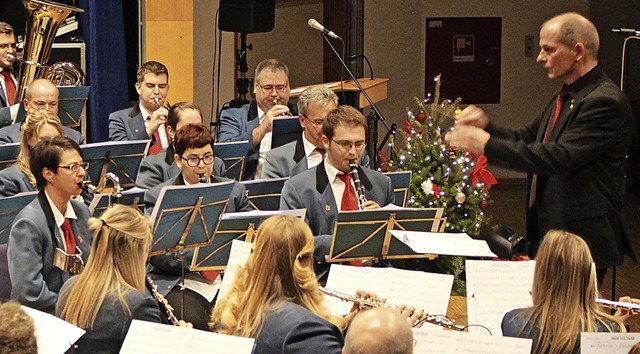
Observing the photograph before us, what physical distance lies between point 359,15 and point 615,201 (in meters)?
6.07

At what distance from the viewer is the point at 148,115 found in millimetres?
6684

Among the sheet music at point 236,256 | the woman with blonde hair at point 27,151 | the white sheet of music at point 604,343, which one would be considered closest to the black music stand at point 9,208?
the woman with blonde hair at point 27,151

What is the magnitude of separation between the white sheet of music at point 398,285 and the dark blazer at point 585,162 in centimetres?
52

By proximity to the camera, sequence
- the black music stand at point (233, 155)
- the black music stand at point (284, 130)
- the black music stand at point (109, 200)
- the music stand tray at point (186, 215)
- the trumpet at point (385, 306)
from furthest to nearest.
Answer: the black music stand at point (284, 130), the black music stand at point (233, 155), the black music stand at point (109, 200), the music stand tray at point (186, 215), the trumpet at point (385, 306)

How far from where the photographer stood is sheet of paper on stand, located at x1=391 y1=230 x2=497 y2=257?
3.96 m

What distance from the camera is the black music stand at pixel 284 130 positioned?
5.90m

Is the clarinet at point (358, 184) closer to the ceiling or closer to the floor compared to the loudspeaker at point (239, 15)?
closer to the floor

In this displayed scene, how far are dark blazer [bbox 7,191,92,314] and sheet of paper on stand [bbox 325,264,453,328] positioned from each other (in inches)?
47.0

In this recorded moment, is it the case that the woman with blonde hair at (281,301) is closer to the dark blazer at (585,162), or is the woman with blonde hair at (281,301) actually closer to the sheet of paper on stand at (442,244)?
the sheet of paper on stand at (442,244)

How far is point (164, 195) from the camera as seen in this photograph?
4234 mm

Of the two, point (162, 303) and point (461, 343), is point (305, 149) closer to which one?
point (162, 303)

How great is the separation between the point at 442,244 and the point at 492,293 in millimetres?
307

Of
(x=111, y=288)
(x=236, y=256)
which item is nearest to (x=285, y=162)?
(x=236, y=256)

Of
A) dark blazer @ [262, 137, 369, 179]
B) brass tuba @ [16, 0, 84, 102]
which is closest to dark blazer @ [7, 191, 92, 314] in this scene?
dark blazer @ [262, 137, 369, 179]
